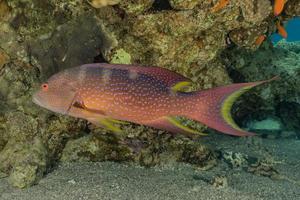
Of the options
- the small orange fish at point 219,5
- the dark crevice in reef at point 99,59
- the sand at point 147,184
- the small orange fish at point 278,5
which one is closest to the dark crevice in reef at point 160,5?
the small orange fish at point 219,5

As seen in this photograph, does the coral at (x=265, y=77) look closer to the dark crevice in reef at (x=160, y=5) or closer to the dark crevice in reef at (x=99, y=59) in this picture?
the dark crevice in reef at (x=160, y=5)

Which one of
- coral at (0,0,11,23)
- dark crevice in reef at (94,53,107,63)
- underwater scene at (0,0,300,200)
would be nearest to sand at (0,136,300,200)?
underwater scene at (0,0,300,200)

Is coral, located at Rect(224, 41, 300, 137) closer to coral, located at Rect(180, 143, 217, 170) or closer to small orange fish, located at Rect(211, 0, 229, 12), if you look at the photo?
coral, located at Rect(180, 143, 217, 170)

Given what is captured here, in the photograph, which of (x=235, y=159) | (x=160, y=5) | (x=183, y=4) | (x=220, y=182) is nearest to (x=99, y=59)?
(x=160, y=5)

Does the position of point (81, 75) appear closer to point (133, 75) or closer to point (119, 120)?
point (133, 75)

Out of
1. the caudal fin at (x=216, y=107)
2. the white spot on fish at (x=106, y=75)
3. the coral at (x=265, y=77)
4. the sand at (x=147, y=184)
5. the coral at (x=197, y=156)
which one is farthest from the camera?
the coral at (x=265, y=77)

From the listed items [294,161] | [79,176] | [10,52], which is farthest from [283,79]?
[10,52]

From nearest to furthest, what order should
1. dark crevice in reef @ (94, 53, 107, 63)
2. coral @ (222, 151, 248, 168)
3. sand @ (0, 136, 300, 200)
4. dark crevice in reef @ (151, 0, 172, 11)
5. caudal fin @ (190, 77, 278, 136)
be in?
caudal fin @ (190, 77, 278, 136) < sand @ (0, 136, 300, 200) < dark crevice in reef @ (151, 0, 172, 11) < dark crevice in reef @ (94, 53, 107, 63) < coral @ (222, 151, 248, 168)

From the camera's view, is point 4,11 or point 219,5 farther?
point 219,5
